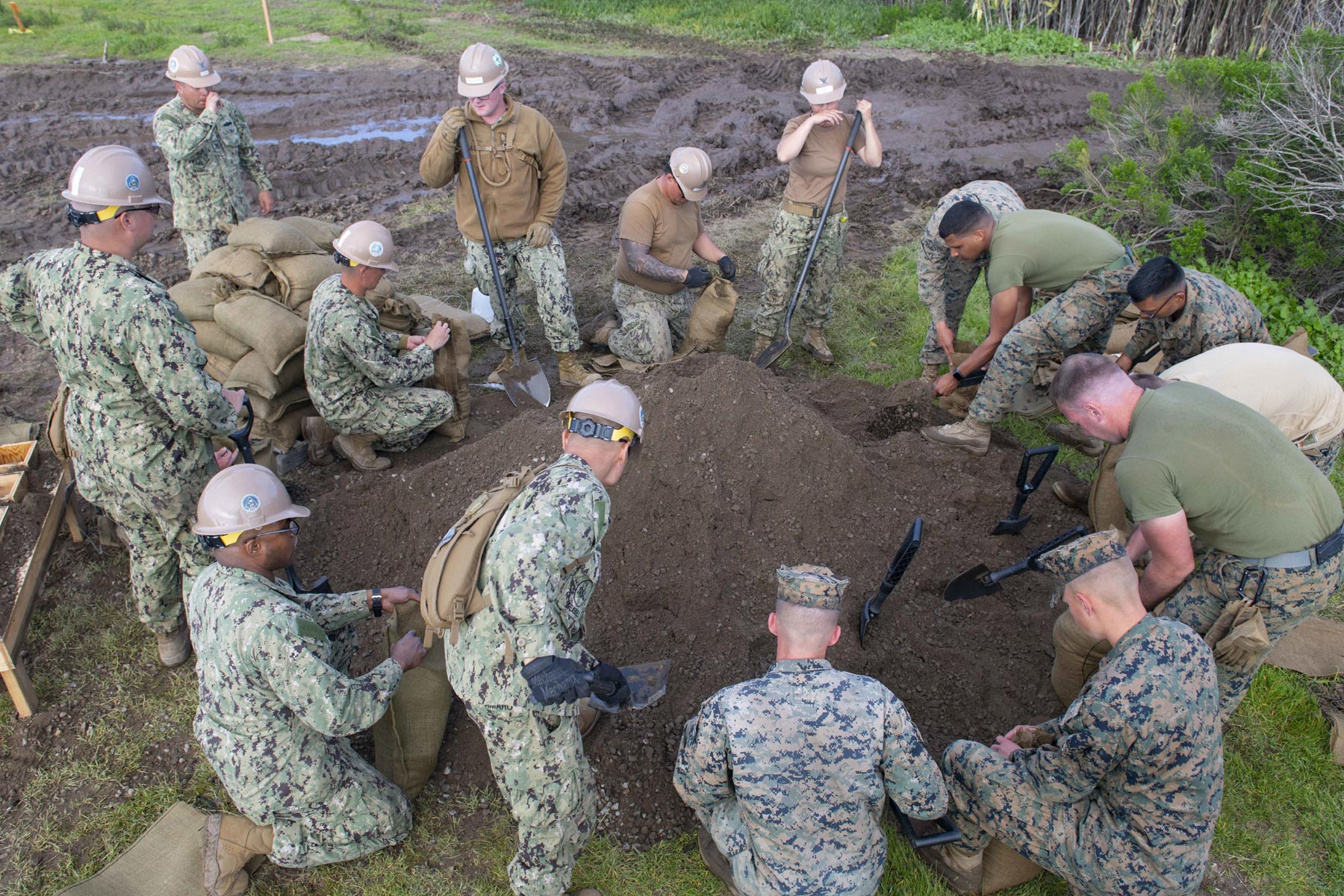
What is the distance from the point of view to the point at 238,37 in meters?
15.5

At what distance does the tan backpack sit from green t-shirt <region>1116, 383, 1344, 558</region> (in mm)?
2559

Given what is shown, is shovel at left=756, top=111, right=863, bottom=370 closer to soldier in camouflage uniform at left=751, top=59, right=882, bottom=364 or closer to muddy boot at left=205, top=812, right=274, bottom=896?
soldier in camouflage uniform at left=751, top=59, right=882, bottom=364

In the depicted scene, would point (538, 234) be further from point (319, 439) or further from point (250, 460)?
point (250, 460)

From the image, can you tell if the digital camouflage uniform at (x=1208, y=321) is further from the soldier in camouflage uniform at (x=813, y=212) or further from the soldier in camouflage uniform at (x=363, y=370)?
the soldier in camouflage uniform at (x=363, y=370)

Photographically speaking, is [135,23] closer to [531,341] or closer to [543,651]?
[531,341]

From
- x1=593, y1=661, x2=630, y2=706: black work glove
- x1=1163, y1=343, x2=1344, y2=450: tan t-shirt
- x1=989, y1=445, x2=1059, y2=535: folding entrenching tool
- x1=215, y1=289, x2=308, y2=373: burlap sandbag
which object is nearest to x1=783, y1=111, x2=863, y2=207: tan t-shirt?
x1=989, y1=445, x2=1059, y2=535: folding entrenching tool

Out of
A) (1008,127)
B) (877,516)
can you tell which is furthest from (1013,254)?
(1008,127)

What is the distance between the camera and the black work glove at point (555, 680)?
2.62 meters

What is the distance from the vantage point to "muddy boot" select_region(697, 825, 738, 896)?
3318 mm

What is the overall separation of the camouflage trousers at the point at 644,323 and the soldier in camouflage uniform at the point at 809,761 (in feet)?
13.0

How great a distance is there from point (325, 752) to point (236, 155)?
558 cm

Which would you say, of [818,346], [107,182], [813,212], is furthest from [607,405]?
[818,346]

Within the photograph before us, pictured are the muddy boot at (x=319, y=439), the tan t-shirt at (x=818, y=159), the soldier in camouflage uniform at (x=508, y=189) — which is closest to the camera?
the muddy boot at (x=319, y=439)

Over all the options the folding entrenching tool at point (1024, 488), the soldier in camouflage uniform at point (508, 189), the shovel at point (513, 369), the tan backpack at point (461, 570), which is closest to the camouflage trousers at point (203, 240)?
the soldier in camouflage uniform at point (508, 189)
